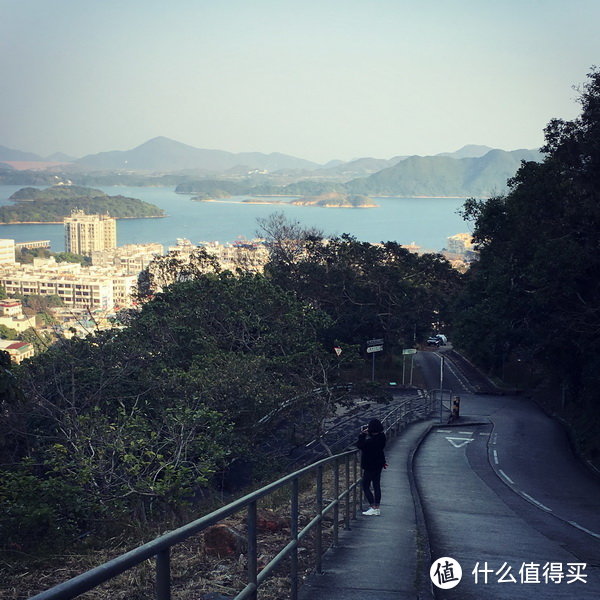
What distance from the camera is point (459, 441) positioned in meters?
28.1

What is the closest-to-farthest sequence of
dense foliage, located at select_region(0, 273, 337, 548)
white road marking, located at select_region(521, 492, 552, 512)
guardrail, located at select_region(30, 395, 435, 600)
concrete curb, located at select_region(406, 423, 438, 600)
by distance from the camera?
guardrail, located at select_region(30, 395, 435, 600)
concrete curb, located at select_region(406, 423, 438, 600)
dense foliage, located at select_region(0, 273, 337, 548)
white road marking, located at select_region(521, 492, 552, 512)

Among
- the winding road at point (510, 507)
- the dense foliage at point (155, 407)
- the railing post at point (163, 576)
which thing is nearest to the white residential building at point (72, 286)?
the dense foliage at point (155, 407)

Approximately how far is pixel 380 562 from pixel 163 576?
471 centimetres

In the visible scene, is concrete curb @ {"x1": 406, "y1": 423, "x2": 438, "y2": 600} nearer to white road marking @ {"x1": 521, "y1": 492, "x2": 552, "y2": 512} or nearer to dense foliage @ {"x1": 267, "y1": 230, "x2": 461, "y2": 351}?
white road marking @ {"x1": 521, "y1": 492, "x2": 552, "y2": 512}

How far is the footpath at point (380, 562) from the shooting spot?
19.0 ft

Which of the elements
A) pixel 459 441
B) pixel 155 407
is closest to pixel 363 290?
pixel 459 441

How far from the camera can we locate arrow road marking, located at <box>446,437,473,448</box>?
88.8 feet

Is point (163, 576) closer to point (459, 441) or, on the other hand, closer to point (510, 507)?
point (510, 507)

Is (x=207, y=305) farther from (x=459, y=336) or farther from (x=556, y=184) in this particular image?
(x=459, y=336)

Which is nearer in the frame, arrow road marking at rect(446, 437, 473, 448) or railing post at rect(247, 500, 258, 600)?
railing post at rect(247, 500, 258, 600)

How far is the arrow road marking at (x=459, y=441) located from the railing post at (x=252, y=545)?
2387cm

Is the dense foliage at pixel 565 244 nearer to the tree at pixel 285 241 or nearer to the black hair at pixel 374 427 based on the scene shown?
the black hair at pixel 374 427

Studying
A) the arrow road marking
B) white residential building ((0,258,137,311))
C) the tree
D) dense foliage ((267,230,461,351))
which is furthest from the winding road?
white residential building ((0,258,137,311))

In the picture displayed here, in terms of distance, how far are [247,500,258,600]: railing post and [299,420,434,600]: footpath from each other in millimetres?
1757
